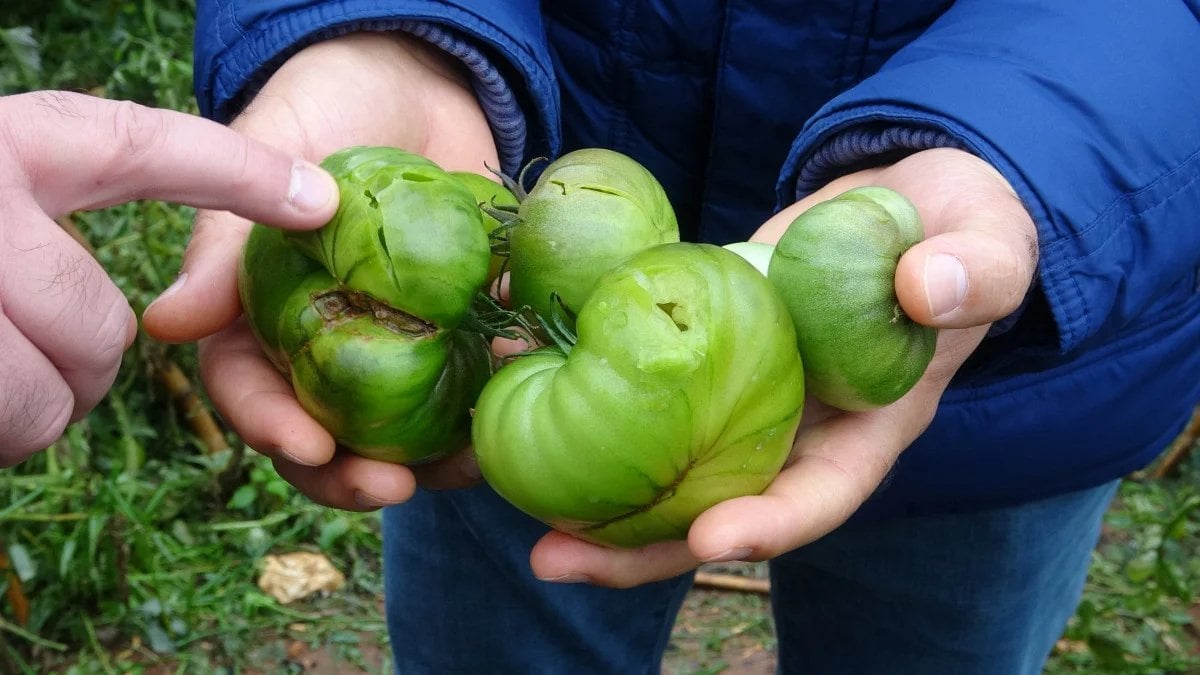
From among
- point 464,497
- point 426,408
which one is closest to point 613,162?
point 426,408

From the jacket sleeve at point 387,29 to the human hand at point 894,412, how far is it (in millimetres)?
458

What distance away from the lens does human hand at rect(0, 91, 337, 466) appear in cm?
113

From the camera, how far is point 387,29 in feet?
5.85

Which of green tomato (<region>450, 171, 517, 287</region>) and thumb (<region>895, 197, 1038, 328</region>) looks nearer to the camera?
thumb (<region>895, 197, 1038, 328</region>)

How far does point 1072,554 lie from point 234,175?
1548mm

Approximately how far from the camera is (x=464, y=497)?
2.02 m

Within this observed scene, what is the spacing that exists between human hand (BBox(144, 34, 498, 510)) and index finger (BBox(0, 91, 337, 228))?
23 centimetres

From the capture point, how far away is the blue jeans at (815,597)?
1937mm

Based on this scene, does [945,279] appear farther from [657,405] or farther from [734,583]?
[734,583]

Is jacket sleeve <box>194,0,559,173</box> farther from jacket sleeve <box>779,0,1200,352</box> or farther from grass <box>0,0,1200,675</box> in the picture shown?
grass <box>0,0,1200,675</box>

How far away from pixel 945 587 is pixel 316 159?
1210mm

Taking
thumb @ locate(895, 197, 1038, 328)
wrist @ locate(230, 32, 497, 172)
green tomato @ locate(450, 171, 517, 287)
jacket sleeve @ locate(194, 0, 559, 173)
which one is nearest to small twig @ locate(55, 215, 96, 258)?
jacket sleeve @ locate(194, 0, 559, 173)

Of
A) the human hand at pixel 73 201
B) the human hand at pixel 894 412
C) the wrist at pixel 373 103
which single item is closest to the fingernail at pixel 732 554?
the human hand at pixel 894 412

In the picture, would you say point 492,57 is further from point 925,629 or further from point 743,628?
point 743,628
